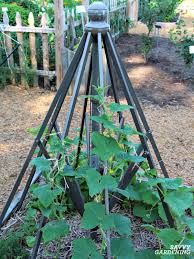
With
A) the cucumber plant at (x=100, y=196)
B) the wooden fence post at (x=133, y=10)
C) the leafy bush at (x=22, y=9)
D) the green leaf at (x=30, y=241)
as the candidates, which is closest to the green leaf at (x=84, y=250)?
the cucumber plant at (x=100, y=196)

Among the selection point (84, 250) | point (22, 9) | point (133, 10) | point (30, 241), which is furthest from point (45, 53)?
point (133, 10)

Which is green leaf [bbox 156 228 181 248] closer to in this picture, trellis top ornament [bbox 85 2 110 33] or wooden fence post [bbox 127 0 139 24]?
trellis top ornament [bbox 85 2 110 33]

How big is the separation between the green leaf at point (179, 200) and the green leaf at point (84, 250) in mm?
386

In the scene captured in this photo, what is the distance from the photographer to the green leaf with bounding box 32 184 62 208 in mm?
1527

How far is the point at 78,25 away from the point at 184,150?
3.59m

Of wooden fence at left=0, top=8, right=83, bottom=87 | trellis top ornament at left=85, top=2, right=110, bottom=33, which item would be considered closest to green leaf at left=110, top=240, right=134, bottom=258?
trellis top ornament at left=85, top=2, right=110, bottom=33

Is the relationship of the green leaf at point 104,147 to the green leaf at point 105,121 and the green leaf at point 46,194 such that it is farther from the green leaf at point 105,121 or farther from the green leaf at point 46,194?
the green leaf at point 46,194

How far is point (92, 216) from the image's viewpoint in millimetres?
1474

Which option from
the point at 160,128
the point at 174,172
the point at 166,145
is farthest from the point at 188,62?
the point at 174,172

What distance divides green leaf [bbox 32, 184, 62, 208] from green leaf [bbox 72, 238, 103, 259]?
0.22 meters

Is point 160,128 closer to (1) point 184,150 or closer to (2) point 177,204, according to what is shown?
(1) point 184,150

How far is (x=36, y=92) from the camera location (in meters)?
5.50

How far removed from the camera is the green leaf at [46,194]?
153cm

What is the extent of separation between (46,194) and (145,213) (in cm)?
97
